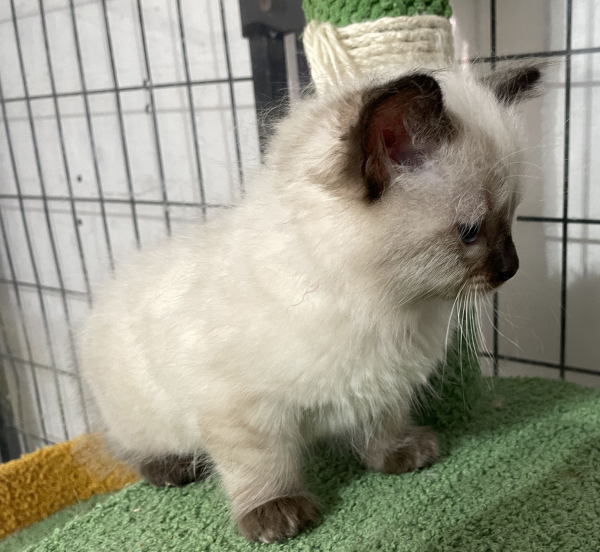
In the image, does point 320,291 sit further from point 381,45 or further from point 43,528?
point 43,528

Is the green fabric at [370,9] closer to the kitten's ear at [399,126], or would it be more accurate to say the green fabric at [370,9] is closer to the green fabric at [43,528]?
the kitten's ear at [399,126]

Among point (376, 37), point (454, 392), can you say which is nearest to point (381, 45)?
point (376, 37)

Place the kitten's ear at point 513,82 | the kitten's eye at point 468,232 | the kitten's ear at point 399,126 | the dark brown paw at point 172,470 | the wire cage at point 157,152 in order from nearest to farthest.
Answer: the kitten's ear at point 399,126 → the kitten's eye at point 468,232 → the kitten's ear at point 513,82 → the dark brown paw at point 172,470 → the wire cage at point 157,152

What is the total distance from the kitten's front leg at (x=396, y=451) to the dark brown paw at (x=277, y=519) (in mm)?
175

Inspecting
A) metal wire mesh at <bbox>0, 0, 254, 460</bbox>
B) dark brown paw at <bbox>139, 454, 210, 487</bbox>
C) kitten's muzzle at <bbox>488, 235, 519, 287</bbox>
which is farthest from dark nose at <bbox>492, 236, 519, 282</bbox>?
metal wire mesh at <bbox>0, 0, 254, 460</bbox>

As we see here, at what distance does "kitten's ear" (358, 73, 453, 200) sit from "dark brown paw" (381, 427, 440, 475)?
516 mm

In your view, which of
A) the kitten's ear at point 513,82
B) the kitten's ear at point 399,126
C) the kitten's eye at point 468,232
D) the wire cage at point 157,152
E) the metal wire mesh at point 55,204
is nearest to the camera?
the kitten's ear at point 399,126

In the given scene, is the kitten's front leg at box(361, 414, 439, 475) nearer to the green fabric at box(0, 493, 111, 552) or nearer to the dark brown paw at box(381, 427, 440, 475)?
the dark brown paw at box(381, 427, 440, 475)

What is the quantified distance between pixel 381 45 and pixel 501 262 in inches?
16.5

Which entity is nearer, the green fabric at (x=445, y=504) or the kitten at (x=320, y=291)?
the kitten at (x=320, y=291)

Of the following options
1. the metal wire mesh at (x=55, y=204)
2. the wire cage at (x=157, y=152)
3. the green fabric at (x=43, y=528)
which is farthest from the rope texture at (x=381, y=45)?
the green fabric at (x=43, y=528)

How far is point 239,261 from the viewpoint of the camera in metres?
0.77

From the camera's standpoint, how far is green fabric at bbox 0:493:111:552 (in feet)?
3.44

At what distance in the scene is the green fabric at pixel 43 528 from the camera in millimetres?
1048
